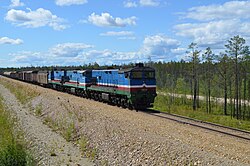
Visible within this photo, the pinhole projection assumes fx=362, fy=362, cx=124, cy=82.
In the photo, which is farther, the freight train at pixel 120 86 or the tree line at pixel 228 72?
the tree line at pixel 228 72

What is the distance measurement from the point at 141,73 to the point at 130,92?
1.90 metres

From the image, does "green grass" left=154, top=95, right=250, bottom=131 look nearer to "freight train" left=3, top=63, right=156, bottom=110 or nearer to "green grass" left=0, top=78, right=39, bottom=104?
"freight train" left=3, top=63, right=156, bottom=110

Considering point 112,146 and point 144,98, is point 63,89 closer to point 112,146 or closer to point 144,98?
point 144,98

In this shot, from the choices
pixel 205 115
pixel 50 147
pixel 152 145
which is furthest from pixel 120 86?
pixel 152 145

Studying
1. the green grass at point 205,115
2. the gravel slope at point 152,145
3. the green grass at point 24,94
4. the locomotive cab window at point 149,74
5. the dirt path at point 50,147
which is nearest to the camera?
the gravel slope at point 152,145

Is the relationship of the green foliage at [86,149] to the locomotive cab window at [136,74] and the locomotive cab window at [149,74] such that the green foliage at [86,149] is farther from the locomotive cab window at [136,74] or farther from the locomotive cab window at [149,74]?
the locomotive cab window at [149,74]

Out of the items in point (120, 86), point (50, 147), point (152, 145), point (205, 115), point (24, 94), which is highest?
point (120, 86)

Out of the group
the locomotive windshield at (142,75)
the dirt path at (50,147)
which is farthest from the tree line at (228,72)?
the dirt path at (50,147)

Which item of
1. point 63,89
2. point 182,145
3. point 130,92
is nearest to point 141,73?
point 130,92

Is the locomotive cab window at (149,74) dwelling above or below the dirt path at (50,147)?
above

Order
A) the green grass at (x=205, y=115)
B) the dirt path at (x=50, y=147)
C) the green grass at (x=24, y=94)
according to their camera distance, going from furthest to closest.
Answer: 1. the green grass at (x=24, y=94)
2. the green grass at (x=205, y=115)
3. the dirt path at (x=50, y=147)

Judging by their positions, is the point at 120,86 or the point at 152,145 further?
the point at 120,86

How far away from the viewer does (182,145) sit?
14.0 meters

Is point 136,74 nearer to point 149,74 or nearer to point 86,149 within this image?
point 149,74
